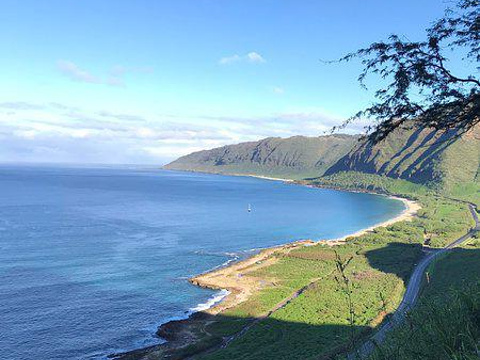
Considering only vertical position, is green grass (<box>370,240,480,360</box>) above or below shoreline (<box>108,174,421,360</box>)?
above

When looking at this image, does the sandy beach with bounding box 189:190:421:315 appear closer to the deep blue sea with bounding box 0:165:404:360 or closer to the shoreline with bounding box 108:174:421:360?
the shoreline with bounding box 108:174:421:360

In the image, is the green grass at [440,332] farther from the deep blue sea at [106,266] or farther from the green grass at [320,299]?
the deep blue sea at [106,266]

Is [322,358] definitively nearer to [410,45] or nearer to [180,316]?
[180,316]

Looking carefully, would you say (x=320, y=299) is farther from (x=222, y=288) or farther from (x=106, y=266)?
(x=106, y=266)

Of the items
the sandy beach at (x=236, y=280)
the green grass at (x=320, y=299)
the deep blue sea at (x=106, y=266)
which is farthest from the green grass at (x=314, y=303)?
the deep blue sea at (x=106, y=266)

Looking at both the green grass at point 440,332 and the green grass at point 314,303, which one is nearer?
the green grass at point 440,332

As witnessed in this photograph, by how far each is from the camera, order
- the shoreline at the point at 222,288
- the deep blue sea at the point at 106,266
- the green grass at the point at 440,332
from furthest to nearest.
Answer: the deep blue sea at the point at 106,266 < the shoreline at the point at 222,288 < the green grass at the point at 440,332


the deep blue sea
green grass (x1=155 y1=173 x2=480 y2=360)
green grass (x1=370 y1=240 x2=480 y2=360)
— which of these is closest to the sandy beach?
green grass (x1=155 y1=173 x2=480 y2=360)

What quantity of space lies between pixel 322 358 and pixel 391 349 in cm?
3715

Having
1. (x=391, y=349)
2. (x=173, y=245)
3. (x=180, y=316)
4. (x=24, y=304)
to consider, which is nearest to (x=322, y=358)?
(x=180, y=316)

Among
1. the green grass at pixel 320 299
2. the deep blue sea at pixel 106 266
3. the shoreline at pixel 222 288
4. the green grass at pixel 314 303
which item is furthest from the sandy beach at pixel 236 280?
the deep blue sea at pixel 106 266

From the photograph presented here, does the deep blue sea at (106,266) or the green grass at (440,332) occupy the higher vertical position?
the green grass at (440,332)

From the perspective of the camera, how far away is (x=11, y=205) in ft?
596

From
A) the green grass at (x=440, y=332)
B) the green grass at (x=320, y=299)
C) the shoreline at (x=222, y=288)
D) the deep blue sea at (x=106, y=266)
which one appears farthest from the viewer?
the deep blue sea at (x=106, y=266)
